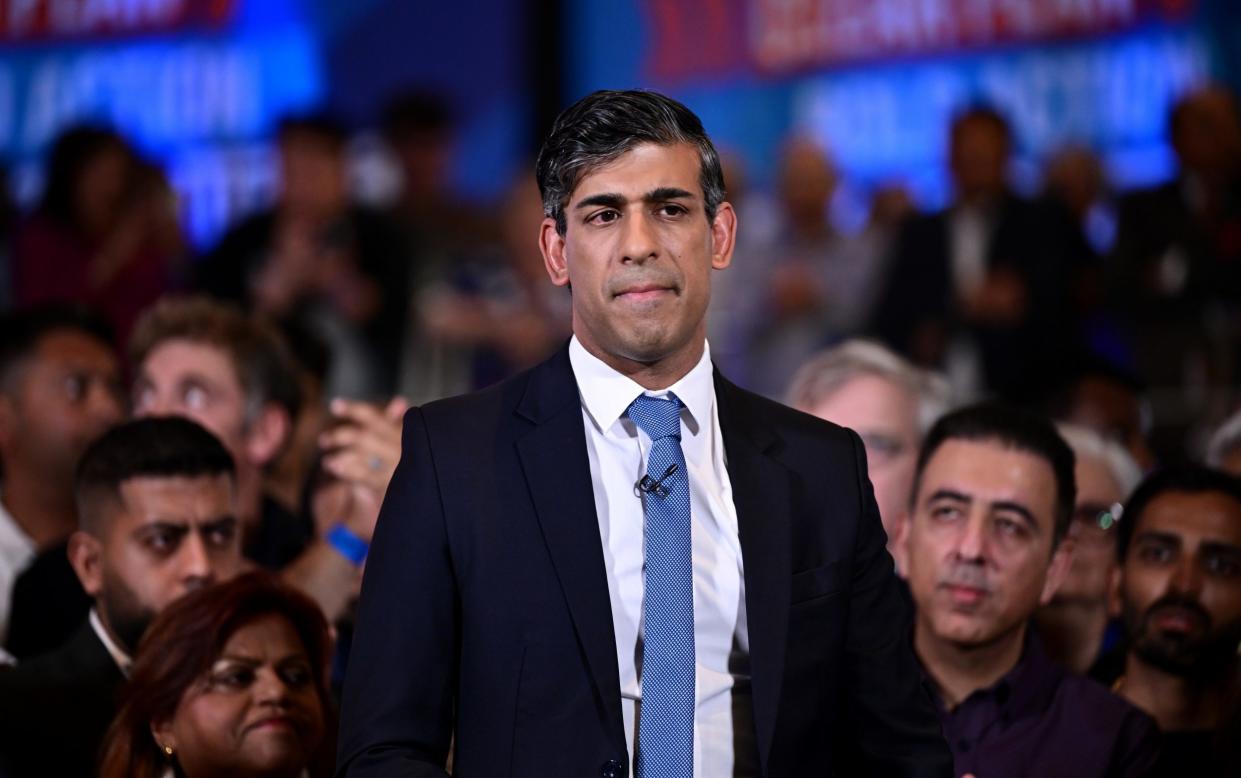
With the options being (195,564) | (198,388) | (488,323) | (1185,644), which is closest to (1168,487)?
(1185,644)

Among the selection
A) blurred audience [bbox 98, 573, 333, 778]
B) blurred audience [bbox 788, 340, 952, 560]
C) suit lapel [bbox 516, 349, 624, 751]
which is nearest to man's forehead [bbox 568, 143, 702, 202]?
suit lapel [bbox 516, 349, 624, 751]

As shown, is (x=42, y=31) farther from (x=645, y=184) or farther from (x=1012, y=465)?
(x=645, y=184)

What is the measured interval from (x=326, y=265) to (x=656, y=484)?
4.26 m

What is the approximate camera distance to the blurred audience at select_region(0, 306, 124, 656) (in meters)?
Answer: 4.38

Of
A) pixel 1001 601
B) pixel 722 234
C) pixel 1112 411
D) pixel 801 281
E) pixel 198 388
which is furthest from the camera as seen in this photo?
pixel 801 281

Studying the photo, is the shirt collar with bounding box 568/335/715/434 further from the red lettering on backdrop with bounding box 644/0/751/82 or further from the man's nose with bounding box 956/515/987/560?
the red lettering on backdrop with bounding box 644/0/751/82

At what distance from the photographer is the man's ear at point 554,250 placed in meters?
2.24

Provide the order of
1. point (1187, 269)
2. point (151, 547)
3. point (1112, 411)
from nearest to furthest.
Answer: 1. point (151, 547)
2. point (1112, 411)
3. point (1187, 269)

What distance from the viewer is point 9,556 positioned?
415 cm

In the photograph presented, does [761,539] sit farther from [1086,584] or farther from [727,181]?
[727,181]

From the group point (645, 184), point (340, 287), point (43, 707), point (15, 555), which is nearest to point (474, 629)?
point (645, 184)

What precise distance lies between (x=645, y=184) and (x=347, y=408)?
146 cm

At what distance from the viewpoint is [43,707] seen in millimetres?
3113

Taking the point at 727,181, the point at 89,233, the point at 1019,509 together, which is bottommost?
the point at 1019,509
